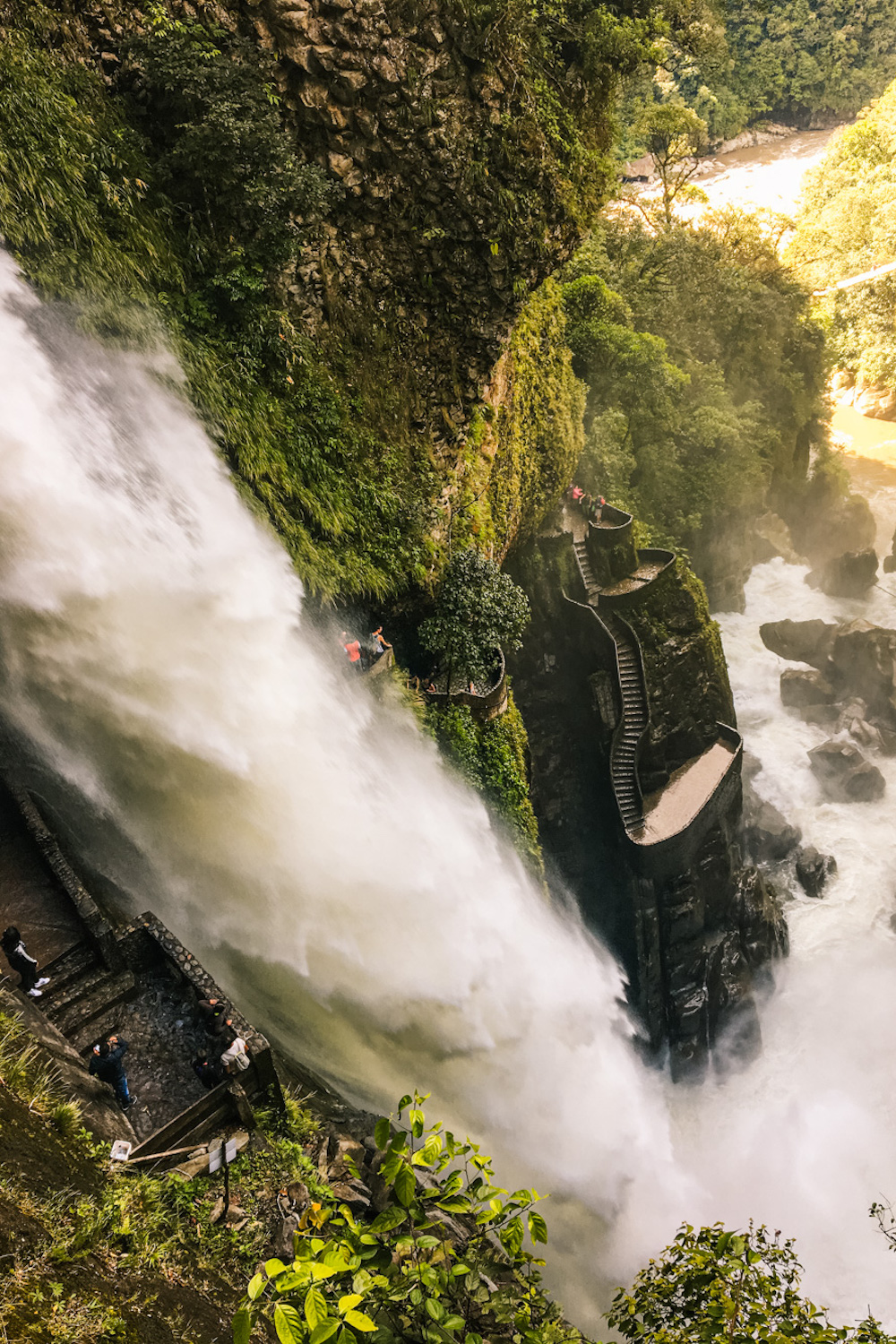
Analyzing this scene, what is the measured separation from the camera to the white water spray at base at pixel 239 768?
823 centimetres

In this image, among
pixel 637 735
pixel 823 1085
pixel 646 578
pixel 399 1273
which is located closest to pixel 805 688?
pixel 646 578

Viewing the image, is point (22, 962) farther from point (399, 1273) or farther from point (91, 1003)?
point (399, 1273)

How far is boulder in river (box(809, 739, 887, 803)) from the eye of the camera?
24203 mm

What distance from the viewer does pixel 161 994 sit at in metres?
7.79

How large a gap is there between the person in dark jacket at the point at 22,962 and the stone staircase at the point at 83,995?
0.13 m

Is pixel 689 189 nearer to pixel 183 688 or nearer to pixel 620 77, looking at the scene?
pixel 620 77

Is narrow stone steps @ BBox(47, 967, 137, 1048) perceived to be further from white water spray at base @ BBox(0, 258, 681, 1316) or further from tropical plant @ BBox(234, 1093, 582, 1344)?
tropical plant @ BBox(234, 1093, 582, 1344)

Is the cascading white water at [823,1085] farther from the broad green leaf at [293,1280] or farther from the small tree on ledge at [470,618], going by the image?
the broad green leaf at [293,1280]

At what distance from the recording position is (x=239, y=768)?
971 cm

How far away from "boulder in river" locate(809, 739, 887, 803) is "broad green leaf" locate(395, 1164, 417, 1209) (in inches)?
989

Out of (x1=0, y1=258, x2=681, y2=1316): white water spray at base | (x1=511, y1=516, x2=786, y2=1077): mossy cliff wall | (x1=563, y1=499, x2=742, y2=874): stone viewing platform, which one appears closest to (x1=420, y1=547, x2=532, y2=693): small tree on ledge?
(x1=0, y1=258, x2=681, y2=1316): white water spray at base

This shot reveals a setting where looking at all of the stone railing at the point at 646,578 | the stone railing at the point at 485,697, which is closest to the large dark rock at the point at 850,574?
the stone railing at the point at 646,578

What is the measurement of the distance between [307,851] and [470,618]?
5430mm

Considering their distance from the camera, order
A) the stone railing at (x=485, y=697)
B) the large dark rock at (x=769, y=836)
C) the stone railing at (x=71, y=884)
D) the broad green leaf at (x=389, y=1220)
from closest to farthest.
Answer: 1. the broad green leaf at (x=389, y=1220)
2. the stone railing at (x=71, y=884)
3. the stone railing at (x=485, y=697)
4. the large dark rock at (x=769, y=836)
